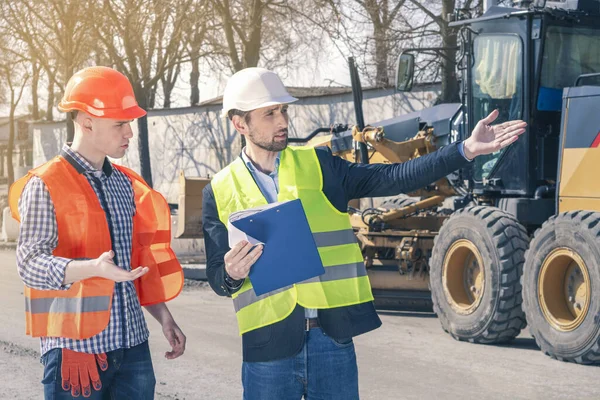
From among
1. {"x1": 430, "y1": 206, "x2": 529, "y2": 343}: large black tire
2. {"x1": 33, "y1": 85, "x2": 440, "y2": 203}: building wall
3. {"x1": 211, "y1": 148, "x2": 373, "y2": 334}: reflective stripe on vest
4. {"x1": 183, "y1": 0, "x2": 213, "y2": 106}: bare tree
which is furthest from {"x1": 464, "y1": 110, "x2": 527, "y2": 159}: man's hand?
{"x1": 183, "y1": 0, "x2": 213, "y2": 106}: bare tree

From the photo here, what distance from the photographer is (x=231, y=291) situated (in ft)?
12.9

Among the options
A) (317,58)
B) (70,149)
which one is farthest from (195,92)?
(70,149)

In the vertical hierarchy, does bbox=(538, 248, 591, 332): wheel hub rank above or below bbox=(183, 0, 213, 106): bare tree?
below

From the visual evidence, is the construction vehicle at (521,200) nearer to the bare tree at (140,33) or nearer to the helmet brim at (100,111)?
the helmet brim at (100,111)

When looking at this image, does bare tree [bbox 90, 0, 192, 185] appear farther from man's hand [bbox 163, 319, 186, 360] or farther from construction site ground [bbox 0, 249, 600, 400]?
man's hand [bbox 163, 319, 186, 360]

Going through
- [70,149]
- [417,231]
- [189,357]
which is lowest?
[189,357]

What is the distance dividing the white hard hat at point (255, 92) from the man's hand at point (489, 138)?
75 centimetres

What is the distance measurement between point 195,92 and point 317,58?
2120 centimetres

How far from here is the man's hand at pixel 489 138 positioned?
12.9 ft

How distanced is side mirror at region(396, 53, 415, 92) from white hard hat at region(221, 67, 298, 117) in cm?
646

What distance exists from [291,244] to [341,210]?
0.43 metres

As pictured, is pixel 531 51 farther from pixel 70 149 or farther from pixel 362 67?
pixel 362 67

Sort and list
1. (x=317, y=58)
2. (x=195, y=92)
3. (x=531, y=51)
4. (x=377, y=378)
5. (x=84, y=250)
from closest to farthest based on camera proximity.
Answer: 1. (x=84, y=250)
2. (x=377, y=378)
3. (x=531, y=51)
4. (x=317, y=58)
5. (x=195, y=92)

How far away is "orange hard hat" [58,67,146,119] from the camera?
156 inches
